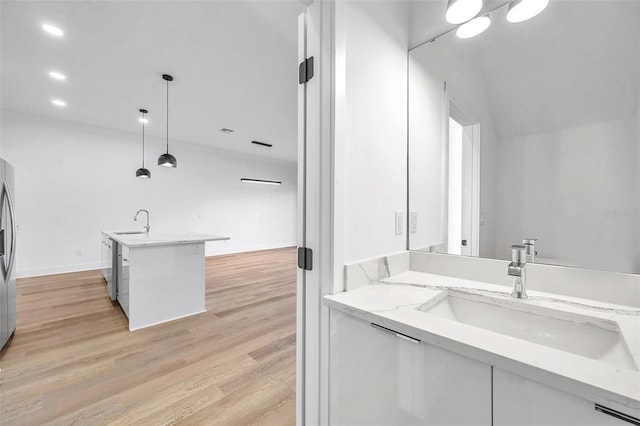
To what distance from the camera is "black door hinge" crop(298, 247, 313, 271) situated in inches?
43.5

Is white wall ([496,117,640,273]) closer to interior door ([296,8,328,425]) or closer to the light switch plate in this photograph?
the light switch plate

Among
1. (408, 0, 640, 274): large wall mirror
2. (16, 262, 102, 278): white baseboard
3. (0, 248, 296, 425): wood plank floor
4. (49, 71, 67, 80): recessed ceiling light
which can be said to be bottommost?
(0, 248, 296, 425): wood plank floor

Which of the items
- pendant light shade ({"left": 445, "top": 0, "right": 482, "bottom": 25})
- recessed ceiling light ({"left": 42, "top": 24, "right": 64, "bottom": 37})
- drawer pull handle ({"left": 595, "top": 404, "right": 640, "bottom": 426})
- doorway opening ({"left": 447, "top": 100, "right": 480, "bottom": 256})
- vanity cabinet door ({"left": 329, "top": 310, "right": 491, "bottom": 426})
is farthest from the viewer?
recessed ceiling light ({"left": 42, "top": 24, "right": 64, "bottom": 37})

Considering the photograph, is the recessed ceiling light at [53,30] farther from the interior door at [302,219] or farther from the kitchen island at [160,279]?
the interior door at [302,219]

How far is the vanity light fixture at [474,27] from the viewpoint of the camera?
1.28 meters

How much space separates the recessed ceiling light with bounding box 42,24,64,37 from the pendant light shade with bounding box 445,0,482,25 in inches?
127

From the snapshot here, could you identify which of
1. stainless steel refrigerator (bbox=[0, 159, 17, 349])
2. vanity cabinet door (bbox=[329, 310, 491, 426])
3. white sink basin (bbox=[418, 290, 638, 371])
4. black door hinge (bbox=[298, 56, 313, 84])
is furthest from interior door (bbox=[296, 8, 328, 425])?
stainless steel refrigerator (bbox=[0, 159, 17, 349])

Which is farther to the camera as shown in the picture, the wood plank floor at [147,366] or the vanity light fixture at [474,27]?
the wood plank floor at [147,366]

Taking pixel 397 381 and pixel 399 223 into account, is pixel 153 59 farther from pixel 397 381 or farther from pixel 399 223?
pixel 397 381

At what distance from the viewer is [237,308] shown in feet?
10.7

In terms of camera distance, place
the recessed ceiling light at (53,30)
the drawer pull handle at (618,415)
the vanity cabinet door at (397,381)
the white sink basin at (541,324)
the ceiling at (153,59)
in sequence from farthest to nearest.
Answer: the recessed ceiling light at (53,30) → the ceiling at (153,59) → the white sink basin at (541,324) → the vanity cabinet door at (397,381) → the drawer pull handle at (618,415)

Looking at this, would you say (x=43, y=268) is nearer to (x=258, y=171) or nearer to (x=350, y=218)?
(x=258, y=171)

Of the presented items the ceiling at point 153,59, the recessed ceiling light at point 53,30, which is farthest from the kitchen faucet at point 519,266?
the recessed ceiling light at point 53,30

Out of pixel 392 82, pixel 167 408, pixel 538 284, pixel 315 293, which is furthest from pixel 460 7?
pixel 167 408
